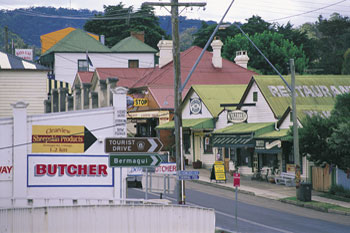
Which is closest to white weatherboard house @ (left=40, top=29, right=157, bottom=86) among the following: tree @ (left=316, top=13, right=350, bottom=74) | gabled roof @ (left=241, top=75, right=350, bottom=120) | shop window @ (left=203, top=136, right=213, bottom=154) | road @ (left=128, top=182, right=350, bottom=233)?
shop window @ (left=203, top=136, right=213, bottom=154)

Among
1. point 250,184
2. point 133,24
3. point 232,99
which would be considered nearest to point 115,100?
point 250,184

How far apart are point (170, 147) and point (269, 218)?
27397 millimetres

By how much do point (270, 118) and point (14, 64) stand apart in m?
17.2

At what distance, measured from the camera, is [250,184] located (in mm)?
42156

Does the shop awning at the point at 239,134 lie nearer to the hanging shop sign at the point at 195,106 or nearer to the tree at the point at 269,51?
the hanging shop sign at the point at 195,106

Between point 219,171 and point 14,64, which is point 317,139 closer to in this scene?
point 219,171

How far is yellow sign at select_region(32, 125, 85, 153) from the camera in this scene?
88.0ft

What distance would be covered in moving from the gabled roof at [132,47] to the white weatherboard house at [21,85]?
47.3 meters

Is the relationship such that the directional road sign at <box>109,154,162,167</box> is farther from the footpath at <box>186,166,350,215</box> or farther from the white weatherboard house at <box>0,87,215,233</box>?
the footpath at <box>186,166,350,215</box>

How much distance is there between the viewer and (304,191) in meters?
34.4

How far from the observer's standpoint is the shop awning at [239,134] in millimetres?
43056

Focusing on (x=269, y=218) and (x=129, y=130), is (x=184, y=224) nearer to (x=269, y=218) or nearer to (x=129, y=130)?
(x=269, y=218)

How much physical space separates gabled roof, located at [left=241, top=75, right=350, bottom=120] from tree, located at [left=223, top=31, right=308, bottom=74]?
39.4 meters

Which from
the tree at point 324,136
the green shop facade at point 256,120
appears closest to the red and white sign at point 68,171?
the tree at point 324,136
